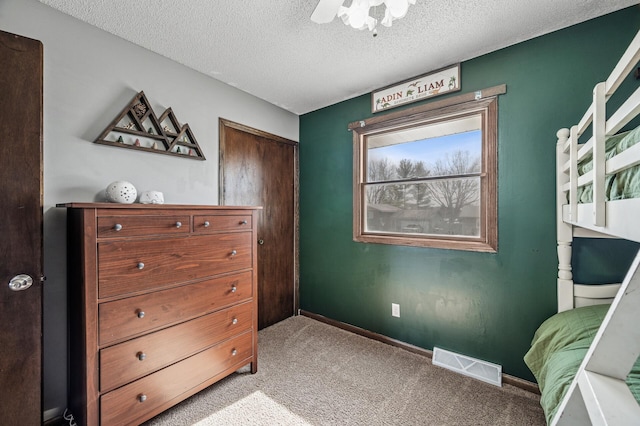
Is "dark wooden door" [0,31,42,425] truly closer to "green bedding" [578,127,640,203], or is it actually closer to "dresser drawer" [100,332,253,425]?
"dresser drawer" [100,332,253,425]

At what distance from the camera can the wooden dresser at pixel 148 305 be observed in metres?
1.35

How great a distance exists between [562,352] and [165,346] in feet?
6.95

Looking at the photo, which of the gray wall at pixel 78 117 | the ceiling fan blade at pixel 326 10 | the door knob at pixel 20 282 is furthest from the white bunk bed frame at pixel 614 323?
the gray wall at pixel 78 117

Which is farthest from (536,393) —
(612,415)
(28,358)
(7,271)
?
(7,271)

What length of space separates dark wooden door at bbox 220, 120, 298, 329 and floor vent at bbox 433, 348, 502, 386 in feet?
5.51

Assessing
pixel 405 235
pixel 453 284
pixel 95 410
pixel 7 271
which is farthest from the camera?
pixel 405 235

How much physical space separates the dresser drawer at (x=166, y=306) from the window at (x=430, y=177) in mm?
1392

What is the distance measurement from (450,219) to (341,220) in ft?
3.54

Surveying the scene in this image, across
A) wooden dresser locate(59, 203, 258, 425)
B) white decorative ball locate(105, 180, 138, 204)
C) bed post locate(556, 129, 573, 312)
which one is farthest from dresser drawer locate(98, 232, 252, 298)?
bed post locate(556, 129, 573, 312)

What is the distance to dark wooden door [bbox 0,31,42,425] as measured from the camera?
1.20 meters

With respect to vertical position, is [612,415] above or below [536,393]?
above

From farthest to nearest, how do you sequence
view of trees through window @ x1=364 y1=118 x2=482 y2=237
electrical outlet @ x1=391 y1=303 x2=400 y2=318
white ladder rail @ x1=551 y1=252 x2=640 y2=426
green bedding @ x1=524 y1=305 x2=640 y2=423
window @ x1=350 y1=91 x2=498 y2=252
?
electrical outlet @ x1=391 y1=303 x2=400 y2=318 → view of trees through window @ x1=364 y1=118 x2=482 y2=237 → window @ x1=350 y1=91 x2=498 y2=252 → green bedding @ x1=524 y1=305 x2=640 y2=423 → white ladder rail @ x1=551 y1=252 x2=640 y2=426

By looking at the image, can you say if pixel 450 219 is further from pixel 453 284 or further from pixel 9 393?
pixel 9 393

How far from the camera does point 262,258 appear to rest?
2930 mm
